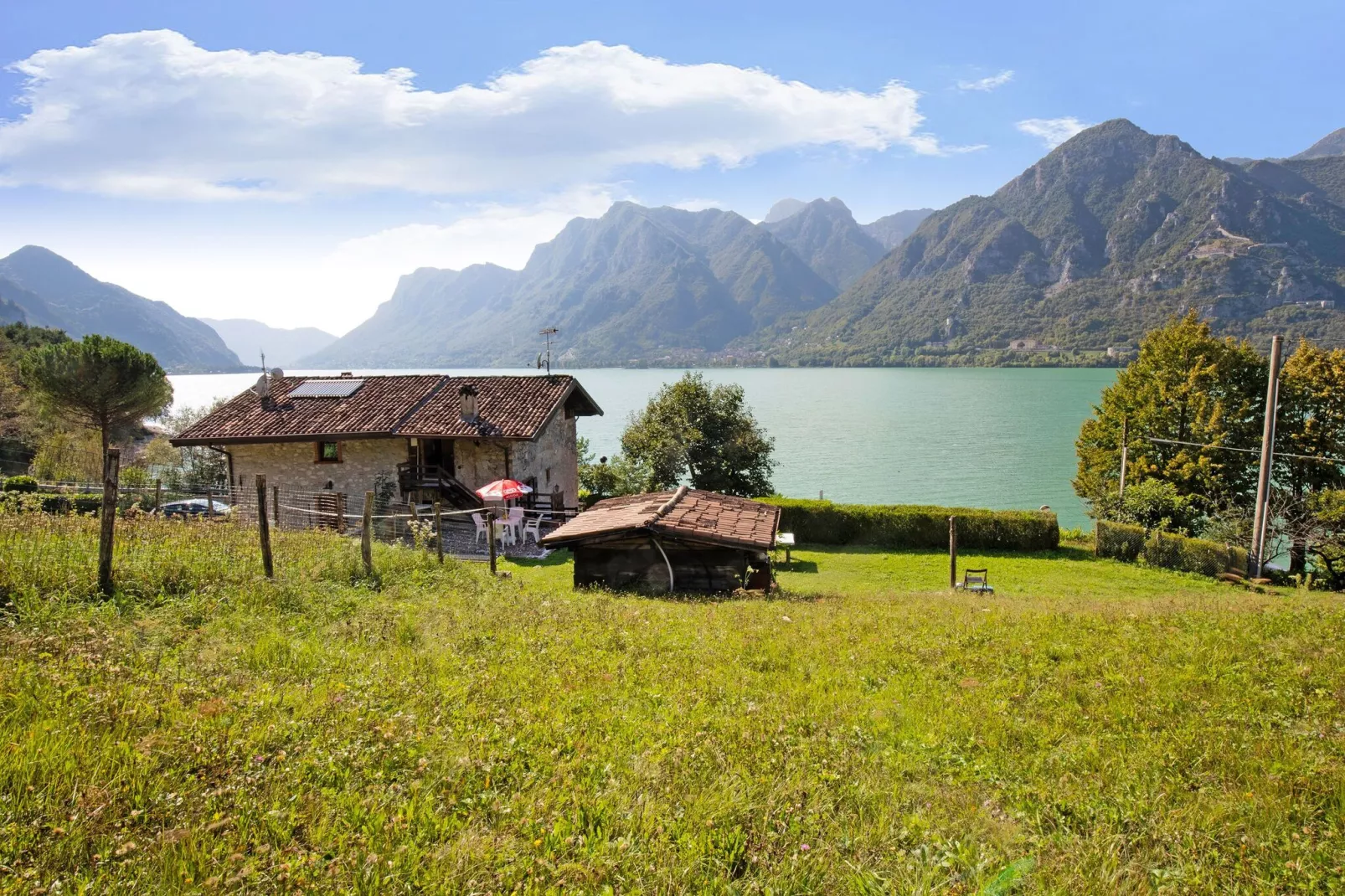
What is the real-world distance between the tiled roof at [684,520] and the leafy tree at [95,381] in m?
38.5

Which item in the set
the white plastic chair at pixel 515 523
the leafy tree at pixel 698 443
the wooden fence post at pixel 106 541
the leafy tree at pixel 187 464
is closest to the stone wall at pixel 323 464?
the white plastic chair at pixel 515 523

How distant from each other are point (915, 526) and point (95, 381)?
46.9m

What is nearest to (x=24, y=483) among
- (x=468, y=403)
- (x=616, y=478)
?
(x=468, y=403)

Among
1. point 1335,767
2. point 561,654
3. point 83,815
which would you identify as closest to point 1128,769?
point 1335,767

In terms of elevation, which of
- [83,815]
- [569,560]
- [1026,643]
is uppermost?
[83,815]

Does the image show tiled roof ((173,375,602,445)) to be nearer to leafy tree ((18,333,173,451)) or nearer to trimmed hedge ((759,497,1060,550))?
trimmed hedge ((759,497,1060,550))

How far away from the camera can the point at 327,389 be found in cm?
3059

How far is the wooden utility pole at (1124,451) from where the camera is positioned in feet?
106

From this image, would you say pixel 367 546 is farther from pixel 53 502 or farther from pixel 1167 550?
pixel 1167 550

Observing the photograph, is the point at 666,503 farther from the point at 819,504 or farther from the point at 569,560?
the point at 819,504

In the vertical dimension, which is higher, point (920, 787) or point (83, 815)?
point (83, 815)

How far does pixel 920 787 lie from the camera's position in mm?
5777

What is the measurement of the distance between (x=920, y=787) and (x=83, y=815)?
5.69 m

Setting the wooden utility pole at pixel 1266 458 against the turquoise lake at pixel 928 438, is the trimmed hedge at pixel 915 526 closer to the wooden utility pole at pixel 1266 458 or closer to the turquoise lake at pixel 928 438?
the wooden utility pole at pixel 1266 458
